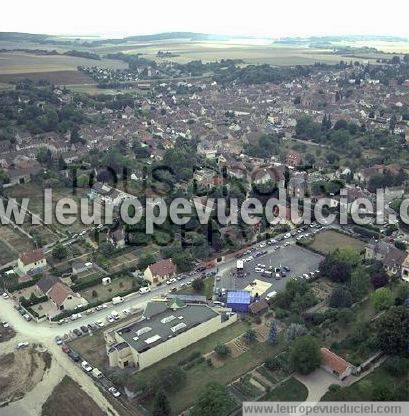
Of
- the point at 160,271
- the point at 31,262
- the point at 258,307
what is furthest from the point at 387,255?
the point at 31,262

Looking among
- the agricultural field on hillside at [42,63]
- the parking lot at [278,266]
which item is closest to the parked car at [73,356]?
the parking lot at [278,266]

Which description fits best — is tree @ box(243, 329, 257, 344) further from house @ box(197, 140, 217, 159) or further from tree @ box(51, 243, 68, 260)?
house @ box(197, 140, 217, 159)

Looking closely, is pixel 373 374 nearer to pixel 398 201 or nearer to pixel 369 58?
pixel 398 201

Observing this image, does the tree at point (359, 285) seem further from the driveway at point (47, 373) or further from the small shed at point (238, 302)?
the driveway at point (47, 373)

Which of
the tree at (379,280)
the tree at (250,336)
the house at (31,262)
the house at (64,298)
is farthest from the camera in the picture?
the house at (31,262)

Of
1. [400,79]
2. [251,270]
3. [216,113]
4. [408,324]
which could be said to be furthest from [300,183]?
[400,79]

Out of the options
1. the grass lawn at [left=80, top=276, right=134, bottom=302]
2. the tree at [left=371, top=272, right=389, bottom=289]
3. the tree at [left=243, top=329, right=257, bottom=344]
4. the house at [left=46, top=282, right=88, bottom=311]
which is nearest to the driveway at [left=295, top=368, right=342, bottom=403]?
the tree at [left=243, top=329, right=257, bottom=344]
